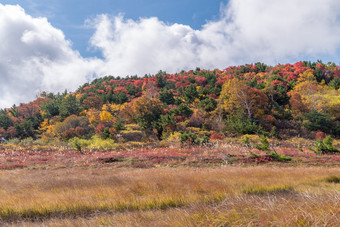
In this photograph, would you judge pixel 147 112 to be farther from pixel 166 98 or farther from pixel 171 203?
pixel 171 203

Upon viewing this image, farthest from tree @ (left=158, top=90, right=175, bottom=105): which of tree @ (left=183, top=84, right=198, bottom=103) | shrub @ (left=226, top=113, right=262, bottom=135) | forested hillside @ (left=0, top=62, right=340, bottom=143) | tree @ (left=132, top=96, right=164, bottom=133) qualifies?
shrub @ (left=226, top=113, right=262, bottom=135)

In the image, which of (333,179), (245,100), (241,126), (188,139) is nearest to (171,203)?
(333,179)

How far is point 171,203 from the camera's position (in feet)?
14.6

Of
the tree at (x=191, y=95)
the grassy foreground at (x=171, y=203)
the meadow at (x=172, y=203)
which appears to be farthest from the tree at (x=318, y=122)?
the grassy foreground at (x=171, y=203)

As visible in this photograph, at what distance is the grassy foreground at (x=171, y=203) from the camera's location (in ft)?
8.21

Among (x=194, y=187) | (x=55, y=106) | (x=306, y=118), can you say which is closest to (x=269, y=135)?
(x=306, y=118)

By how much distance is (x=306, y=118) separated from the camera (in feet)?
88.5

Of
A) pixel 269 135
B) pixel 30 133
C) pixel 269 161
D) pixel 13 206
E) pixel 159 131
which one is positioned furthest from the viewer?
pixel 30 133

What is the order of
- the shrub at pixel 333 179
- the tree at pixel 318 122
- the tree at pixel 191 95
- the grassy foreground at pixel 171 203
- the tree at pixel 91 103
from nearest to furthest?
the grassy foreground at pixel 171 203, the shrub at pixel 333 179, the tree at pixel 318 122, the tree at pixel 191 95, the tree at pixel 91 103

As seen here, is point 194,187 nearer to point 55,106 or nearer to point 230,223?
point 230,223

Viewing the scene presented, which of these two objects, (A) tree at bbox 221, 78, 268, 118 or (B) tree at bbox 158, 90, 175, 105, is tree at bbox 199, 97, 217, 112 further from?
(B) tree at bbox 158, 90, 175, 105

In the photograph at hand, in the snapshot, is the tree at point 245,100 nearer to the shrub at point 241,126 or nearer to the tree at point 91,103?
the shrub at point 241,126

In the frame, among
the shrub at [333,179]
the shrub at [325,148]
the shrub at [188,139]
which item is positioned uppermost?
the shrub at [188,139]

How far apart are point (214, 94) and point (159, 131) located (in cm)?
1848
